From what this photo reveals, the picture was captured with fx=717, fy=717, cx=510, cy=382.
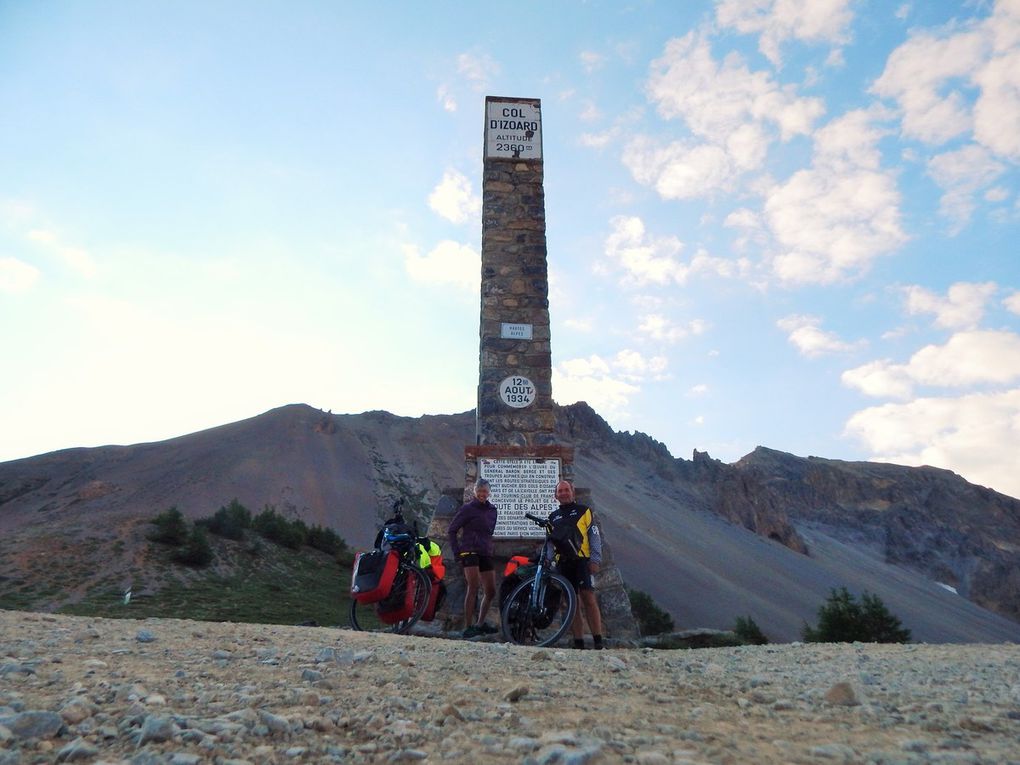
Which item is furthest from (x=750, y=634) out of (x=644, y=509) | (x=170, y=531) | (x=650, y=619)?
(x=644, y=509)

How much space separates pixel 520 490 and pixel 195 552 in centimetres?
1334

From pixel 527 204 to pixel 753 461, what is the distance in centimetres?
7426

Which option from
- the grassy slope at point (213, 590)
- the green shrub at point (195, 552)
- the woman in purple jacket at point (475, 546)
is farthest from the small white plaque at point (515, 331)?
the green shrub at point (195, 552)

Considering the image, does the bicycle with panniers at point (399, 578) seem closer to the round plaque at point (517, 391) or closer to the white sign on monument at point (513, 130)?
the round plaque at point (517, 391)

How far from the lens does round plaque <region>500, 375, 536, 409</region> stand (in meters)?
11.0

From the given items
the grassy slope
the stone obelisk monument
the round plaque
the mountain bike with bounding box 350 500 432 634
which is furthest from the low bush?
the mountain bike with bounding box 350 500 432 634

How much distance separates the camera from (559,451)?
392 inches

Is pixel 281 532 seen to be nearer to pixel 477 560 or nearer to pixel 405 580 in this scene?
pixel 405 580

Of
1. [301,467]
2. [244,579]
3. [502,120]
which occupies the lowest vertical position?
[244,579]

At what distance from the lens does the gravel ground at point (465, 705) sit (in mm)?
2420

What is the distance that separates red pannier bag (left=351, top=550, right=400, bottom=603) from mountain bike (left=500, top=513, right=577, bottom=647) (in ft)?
4.34

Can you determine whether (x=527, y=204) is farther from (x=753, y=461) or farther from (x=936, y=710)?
(x=753, y=461)

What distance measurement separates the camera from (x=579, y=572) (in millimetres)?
6695

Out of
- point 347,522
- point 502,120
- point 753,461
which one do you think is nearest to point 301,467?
point 347,522
